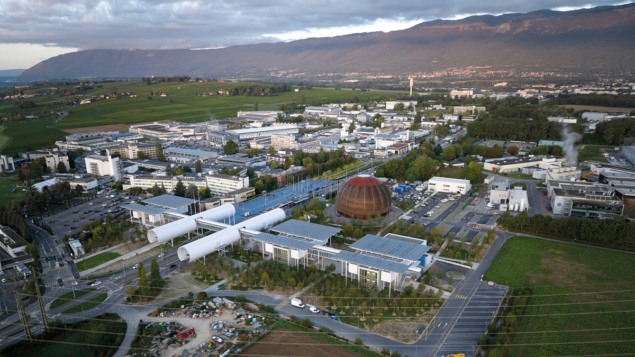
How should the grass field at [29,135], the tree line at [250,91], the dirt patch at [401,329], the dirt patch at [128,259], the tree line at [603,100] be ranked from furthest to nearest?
the tree line at [250,91] → the tree line at [603,100] → the grass field at [29,135] → the dirt patch at [128,259] → the dirt patch at [401,329]

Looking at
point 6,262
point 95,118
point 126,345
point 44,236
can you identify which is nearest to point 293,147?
point 44,236

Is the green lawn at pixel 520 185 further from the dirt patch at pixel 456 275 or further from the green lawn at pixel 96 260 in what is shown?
the green lawn at pixel 96 260

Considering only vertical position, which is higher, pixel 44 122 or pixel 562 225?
pixel 44 122

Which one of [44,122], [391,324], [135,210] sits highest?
[44,122]

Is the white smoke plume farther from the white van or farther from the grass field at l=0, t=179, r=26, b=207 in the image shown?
the grass field at l=0, t=179, r=26, b=207

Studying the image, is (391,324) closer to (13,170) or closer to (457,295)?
(457,295)

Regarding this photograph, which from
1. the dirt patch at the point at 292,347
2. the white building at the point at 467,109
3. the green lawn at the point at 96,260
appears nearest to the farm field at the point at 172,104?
the white building at the point at 467,109

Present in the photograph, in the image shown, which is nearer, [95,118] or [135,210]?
[135,210]

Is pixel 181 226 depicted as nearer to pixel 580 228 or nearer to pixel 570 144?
pixel 580 228
